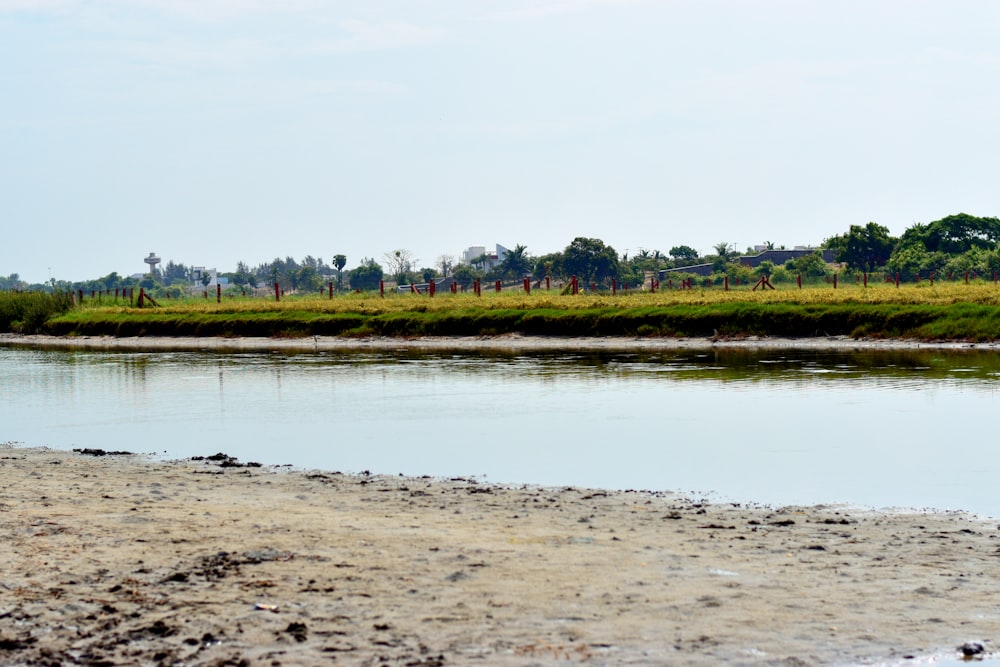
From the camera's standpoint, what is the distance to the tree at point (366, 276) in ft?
401

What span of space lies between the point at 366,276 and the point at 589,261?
115 ft

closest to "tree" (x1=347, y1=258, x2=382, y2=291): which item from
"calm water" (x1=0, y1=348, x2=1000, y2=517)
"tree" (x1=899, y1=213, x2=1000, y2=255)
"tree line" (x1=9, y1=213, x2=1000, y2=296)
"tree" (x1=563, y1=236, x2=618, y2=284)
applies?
"tree line" (x1=9, y1=213, x2=1000, y2=296)

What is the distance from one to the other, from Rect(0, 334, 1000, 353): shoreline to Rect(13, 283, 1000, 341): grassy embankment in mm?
545

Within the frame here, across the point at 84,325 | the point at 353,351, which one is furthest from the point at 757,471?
the point at 84,325

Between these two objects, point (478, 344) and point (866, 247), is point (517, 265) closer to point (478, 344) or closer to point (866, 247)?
point (866, 247)

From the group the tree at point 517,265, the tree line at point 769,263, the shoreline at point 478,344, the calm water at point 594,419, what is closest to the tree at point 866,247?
the tree line at point 769,263

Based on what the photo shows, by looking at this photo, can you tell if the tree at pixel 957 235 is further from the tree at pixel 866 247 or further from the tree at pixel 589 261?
the tree at pixel 589 261

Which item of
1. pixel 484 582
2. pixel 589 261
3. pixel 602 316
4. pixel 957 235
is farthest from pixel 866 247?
pixel 484 582

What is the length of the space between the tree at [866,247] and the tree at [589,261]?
61.6ft

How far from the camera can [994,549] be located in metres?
8.44

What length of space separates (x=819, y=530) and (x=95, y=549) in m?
5.09

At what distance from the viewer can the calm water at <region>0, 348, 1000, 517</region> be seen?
41.5ft

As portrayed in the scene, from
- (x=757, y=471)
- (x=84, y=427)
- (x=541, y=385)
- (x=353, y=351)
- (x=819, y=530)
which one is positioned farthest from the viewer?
(x=353, y=351)

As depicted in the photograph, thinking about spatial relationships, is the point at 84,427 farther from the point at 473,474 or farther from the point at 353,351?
the point at 353,351
